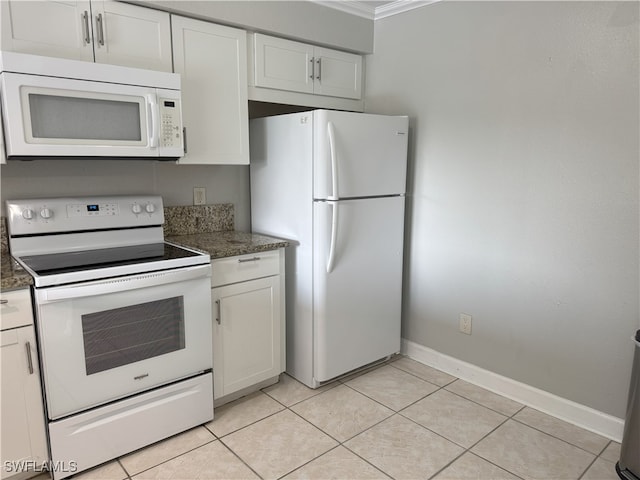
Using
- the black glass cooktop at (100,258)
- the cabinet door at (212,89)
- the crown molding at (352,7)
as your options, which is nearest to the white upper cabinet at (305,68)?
the cabinet door at (212,89)

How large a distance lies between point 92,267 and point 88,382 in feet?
1.55

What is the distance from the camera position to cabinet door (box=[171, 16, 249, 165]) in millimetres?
2258

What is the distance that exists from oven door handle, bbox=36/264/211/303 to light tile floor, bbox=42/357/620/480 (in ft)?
2.58

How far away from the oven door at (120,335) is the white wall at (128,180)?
713mm

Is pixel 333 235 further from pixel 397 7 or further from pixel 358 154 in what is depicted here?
pixel 397 7

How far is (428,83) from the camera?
9.02 ft

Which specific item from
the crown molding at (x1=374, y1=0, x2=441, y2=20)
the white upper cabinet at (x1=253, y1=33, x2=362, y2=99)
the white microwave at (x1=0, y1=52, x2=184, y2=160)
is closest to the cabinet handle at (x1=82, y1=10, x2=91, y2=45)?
the white microwave at (x1=0, y1=52, x2=184, y2=160)

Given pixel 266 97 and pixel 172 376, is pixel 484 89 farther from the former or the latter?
pixel 172 376

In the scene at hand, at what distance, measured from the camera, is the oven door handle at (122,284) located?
5.54 ft

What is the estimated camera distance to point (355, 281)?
8.69 ft

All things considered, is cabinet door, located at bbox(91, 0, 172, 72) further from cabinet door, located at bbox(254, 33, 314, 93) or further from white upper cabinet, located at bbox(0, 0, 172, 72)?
cabinet door, located at bbox(254, 33, 314, 93)

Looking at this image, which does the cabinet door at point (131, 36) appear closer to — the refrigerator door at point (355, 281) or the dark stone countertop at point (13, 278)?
the dark stone countertop at point (13, 278)

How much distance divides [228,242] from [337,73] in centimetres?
134

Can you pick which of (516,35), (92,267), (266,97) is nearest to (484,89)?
(516,35)
